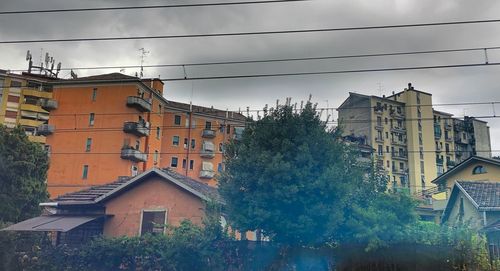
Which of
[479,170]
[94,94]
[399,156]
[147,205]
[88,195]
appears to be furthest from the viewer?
[399,156]

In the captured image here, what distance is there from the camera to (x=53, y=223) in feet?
63.9

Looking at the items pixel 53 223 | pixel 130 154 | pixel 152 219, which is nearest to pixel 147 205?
pixel 152 219

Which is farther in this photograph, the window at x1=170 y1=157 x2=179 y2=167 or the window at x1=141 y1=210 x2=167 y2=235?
the window at x1=170 y1=157 x2=179 y2=167

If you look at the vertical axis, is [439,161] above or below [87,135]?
above

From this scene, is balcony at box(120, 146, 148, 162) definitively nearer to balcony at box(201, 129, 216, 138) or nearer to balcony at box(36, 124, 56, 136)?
balcony at box(36, 124, 56, 136)

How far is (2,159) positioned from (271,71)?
17811 millimetres

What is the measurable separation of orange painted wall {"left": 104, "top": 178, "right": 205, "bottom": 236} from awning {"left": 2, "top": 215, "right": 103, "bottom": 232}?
3.09ft

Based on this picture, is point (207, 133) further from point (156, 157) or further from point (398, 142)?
point (398, 142)

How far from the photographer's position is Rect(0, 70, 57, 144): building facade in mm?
57750

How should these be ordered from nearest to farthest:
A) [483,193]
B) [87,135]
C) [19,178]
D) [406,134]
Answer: [19,178], [483,193], [87,135], [406,134]

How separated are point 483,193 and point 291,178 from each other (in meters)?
16.7

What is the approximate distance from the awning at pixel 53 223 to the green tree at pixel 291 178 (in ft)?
26.9

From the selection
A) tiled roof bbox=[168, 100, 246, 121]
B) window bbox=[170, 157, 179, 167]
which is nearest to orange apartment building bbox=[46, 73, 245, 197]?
window bbox=[170, 157, 179, 167]

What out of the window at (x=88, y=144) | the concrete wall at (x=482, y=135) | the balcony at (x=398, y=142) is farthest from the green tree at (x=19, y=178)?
the concrete wall at (x=482, y=135)
